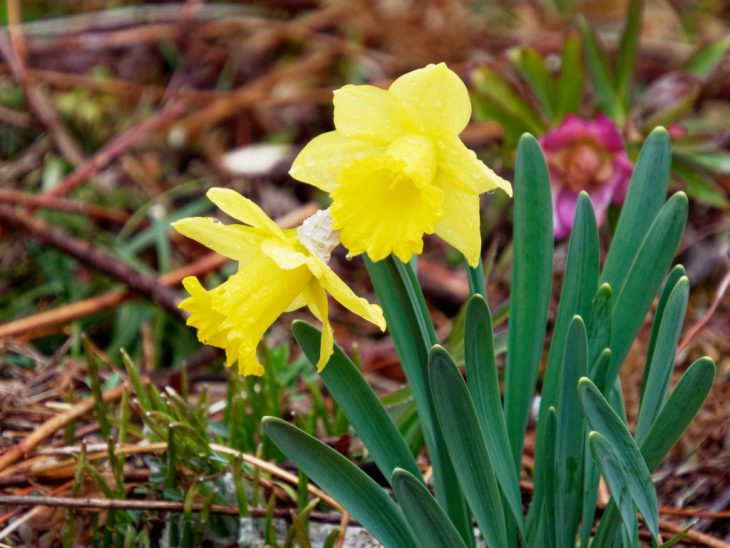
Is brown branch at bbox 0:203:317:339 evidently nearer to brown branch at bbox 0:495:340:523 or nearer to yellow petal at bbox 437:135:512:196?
brown branch at bbox 0:495:340:523

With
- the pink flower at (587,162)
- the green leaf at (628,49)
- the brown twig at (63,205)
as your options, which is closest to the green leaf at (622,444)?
the pink flower at (587,162)

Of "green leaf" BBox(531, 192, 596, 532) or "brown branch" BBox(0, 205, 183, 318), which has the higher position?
"green leaf" BBox(531, 192, 596, 532)

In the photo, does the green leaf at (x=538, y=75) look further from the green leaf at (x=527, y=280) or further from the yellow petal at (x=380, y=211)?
the yellow petal at (x=380, y=211)

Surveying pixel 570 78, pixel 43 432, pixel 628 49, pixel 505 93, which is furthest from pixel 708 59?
pixel 43 432

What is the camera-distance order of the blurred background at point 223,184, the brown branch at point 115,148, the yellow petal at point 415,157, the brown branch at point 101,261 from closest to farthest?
1. the yellow petal at point 415,157
2. the blurred background at point 223,184
3. the brown branch at point 101,261
4. the brown branch at point 115,148

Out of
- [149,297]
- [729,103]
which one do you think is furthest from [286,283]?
[729,103]

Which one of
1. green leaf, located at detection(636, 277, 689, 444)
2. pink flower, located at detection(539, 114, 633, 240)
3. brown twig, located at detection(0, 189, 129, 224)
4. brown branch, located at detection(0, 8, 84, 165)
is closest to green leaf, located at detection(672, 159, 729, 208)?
pink flower, located at detection(539, 114, 633, 240)
